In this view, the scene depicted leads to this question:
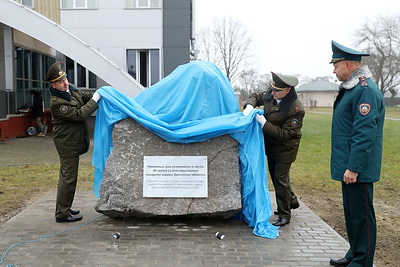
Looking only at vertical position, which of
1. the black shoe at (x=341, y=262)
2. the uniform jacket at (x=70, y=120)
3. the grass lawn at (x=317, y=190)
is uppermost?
the uniform jacket at (x=70, y=120)

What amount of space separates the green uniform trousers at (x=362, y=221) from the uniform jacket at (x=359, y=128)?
13 cm

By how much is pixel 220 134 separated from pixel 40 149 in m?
9.22

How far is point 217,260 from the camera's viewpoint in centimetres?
420

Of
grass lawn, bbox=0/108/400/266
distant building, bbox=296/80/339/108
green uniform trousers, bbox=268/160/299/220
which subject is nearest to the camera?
green uniform trousers, bbox=268/160/299/220

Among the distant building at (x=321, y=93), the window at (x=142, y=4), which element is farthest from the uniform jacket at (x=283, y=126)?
the distant building at (x=321, y=93)

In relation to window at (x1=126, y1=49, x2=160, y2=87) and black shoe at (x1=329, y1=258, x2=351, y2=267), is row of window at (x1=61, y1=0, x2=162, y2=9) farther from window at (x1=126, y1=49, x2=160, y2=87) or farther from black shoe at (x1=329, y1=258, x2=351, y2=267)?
black shoe at (x1=329, y1=258, x2=351, y2=267)

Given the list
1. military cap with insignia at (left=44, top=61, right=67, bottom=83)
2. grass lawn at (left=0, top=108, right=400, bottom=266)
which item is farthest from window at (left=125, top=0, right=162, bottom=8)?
military cap with insignia at (left=44, top=61, right=67, bottom=83)

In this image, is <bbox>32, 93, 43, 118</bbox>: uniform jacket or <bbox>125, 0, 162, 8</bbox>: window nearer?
<bbox>32, 93, 43, 118</bbox>: uniform jacket

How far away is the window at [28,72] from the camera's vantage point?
17078 millimetres

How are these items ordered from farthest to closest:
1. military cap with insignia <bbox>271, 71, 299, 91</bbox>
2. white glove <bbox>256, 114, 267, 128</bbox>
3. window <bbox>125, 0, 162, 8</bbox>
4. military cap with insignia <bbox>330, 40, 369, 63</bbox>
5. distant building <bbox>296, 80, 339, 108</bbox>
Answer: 1. distant building <bbox>296, 80, 339, 108</bbox>
2. window <bbox>125, 0, 162, 8</bbox>
3. white glove <bbox>256, 114, 267, 128</bbox>
4. military cap with insignia <bbox>271, 71, 299, 91</bbox>
5. military cap with insignia <bbox>330, 40, 369, 63</bbox>

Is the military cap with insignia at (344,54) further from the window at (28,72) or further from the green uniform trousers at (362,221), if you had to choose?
the window at (28,72)

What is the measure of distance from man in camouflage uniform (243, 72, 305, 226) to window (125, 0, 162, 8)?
12.8 meters

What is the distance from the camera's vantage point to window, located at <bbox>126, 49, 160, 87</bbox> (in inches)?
682

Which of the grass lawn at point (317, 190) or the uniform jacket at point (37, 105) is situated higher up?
the uniform jacket at point (37, 105)
